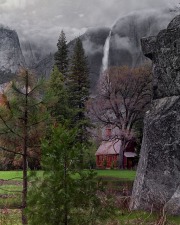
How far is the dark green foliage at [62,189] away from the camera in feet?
16.6

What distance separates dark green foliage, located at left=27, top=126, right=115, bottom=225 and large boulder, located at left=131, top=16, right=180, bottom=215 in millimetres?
5230

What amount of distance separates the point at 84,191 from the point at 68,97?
34456 millimetres

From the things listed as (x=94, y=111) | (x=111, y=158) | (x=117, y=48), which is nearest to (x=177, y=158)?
(x=94, y=111)

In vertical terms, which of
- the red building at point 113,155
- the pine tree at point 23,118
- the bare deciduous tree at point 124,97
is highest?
the bare deciduous tree at point 124,97

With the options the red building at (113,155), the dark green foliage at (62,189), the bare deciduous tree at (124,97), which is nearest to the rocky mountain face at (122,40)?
the red building at (113,155)

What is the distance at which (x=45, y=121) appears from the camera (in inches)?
414

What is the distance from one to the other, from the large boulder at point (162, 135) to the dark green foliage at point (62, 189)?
5.23m

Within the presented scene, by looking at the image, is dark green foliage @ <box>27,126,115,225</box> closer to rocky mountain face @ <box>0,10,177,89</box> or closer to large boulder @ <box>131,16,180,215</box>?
large boulder @ <box>131,16,180,215</box>

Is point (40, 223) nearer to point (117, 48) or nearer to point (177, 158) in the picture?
point (177, 158)

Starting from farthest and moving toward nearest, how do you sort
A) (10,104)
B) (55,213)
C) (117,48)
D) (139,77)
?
1. (117,48)
2. (139,77)
3. (10,104)
4. (55,213)

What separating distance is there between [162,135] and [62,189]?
259 inches

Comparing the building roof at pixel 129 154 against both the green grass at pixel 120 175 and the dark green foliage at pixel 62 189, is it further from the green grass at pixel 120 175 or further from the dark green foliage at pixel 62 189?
the dark green foliage at pixel 62 189

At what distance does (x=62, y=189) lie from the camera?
5027mm

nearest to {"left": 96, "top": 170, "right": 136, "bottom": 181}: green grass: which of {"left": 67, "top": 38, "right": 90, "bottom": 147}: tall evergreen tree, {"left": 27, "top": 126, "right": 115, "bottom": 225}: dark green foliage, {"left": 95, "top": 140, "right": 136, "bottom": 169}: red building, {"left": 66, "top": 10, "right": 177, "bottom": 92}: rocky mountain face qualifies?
{"left": 67, "top": 38, "right": 90, "bottom": 147}: tall evergreen tree
